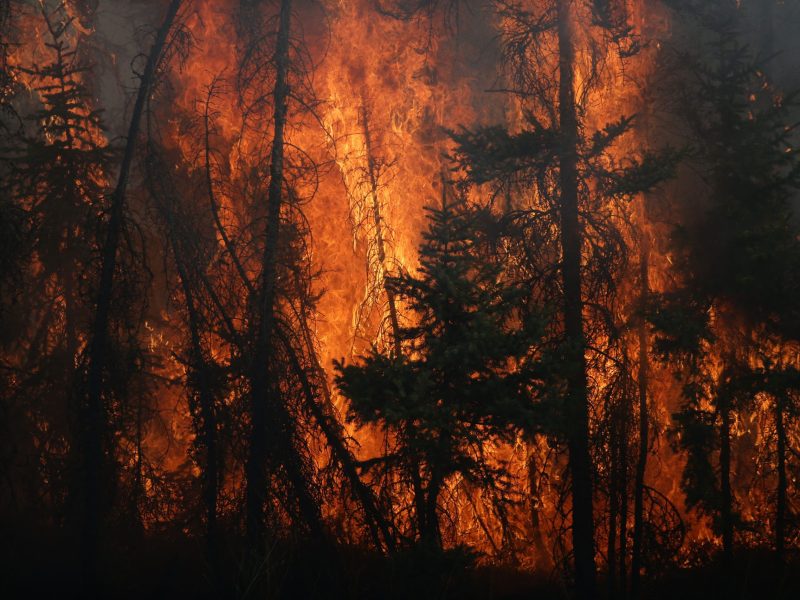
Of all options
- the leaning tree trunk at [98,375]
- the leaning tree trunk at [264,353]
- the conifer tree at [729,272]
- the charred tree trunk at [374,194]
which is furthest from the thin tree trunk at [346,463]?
the conifer tree at [729,272]

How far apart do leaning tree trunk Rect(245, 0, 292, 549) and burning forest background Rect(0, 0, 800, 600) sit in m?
0.05

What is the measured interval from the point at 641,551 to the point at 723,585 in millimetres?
2502

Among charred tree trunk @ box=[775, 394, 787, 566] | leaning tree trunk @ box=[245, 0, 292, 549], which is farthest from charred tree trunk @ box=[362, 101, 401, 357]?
charred tree trunk @ box=[775, 394, 787, 566]

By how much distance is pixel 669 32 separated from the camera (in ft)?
42.5

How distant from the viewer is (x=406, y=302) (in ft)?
43.1

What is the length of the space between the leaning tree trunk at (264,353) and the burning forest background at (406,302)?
5 centimetres

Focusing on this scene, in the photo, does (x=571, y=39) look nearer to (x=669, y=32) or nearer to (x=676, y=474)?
(x=669, y=32)

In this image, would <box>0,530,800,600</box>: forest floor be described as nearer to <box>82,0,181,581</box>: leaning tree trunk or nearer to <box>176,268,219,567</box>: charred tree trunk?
<box>176,268,219,567</box>: charred tree trunk

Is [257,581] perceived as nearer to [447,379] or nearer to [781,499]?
[447,379]

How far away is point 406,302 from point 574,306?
4.96 m

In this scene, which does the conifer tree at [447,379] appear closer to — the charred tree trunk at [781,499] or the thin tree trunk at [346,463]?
the thin tree trunk at [346,463]

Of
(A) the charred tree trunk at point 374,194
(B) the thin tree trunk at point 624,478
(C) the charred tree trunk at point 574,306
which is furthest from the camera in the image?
(A) the charred tree trunk at point 374,194

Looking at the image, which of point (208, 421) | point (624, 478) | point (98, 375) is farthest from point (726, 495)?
point (98, 375)

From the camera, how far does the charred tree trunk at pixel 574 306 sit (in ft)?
27.7
